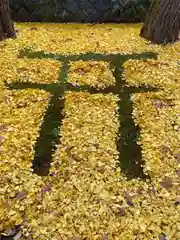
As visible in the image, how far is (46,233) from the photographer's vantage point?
298 centimetres

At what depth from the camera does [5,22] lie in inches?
222

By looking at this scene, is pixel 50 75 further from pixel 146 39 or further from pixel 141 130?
pixel 146 39

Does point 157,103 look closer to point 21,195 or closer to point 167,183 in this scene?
point 167,183

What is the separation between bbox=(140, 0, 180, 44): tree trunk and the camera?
18.5ft

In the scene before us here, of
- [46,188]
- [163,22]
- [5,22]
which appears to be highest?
[163,22]

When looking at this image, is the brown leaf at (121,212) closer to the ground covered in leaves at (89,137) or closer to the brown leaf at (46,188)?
the ground covered in leaves at (89,137)

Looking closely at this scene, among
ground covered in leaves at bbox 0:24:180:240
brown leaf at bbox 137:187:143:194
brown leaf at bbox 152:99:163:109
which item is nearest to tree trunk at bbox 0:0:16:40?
ground covered in leaves at bbox 0:24:180:240

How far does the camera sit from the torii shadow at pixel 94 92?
3713mm

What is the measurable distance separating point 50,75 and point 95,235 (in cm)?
268

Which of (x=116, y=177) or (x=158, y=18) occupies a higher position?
(x=158, y=18)

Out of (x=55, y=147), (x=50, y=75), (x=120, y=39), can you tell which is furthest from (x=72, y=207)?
(x=120, y=39)

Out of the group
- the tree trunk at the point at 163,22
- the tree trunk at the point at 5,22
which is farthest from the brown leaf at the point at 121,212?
the tree trunk at the point at 5,22

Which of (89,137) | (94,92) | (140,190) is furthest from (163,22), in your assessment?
(140,190)

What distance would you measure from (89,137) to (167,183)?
998mm
